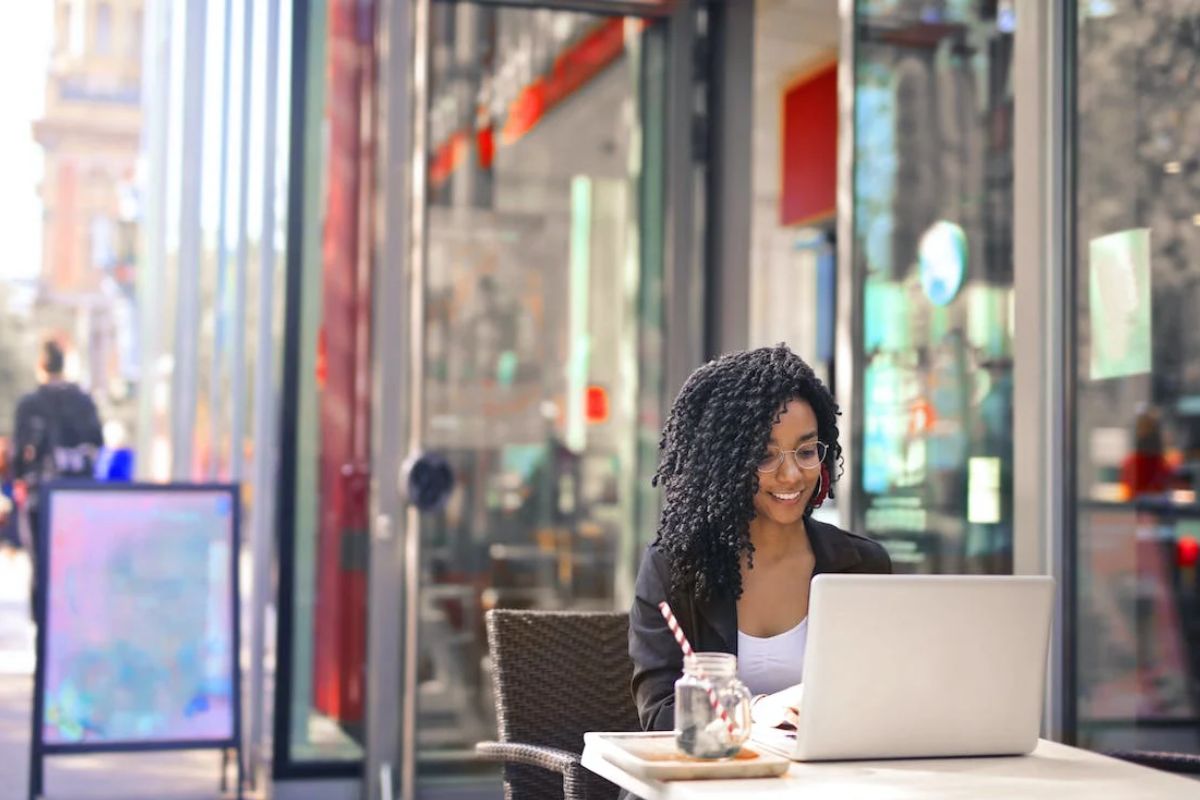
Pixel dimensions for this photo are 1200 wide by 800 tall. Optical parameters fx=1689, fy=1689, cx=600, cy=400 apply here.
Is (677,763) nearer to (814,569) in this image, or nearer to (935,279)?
(814,569)

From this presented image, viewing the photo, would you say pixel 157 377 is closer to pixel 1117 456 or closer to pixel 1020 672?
pixel 1117 456

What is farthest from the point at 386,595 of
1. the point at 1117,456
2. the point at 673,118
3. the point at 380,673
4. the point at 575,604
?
the point at 1117,456

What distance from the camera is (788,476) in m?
2.73

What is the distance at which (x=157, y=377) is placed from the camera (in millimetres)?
9109

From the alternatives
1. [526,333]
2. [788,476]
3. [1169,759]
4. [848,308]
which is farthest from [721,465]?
[526,333]

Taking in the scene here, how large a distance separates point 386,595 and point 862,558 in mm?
2641

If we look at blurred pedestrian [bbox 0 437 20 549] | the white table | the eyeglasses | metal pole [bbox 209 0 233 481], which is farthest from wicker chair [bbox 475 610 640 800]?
blurred pedestrian [bbox 0 437 20 549]

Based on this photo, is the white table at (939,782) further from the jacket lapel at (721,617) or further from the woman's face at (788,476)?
the woman's face at (788,476)

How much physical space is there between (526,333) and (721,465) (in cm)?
295

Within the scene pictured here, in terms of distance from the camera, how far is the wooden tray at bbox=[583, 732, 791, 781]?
2.07 metres

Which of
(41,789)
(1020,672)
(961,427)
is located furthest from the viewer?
(41,789)

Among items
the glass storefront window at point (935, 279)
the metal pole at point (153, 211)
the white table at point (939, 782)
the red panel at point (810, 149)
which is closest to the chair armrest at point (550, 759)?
the white table at point (939, 782)

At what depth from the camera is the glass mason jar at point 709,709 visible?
7.04 feet

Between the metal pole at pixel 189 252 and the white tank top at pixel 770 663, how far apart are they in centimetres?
509
